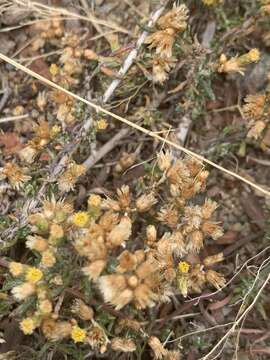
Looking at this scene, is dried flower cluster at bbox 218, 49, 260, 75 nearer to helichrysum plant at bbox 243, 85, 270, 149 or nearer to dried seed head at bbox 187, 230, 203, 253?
helichrysum plant at bbox 243, 85, 270, 149

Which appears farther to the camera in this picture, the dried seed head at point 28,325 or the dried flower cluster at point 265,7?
the dried flower cluster at point 265,7

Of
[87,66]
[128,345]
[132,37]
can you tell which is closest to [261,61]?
[132,37]

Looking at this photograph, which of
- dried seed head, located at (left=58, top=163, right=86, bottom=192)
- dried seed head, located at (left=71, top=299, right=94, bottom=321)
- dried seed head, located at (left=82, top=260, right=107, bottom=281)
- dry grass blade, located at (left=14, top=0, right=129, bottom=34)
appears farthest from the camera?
dry grass blade, located at (left=14, top=0, right=129, bottom=34)

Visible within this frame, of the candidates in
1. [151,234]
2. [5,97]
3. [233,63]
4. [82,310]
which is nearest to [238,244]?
[151,234]

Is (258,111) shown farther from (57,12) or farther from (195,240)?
(57,12)

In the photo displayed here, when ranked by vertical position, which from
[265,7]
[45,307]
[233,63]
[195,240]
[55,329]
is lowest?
[55,329]

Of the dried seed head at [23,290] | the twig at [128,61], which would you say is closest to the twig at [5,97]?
the twig at [128,61]

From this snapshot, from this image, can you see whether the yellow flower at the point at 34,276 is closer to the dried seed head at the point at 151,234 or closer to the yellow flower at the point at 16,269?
the yellow flower at the point at 16,269

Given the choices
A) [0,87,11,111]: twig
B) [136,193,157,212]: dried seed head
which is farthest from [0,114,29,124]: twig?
[136,193,157,212]: dried seed head

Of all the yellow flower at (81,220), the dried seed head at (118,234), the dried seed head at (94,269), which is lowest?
the dried seed head at (94,269)
